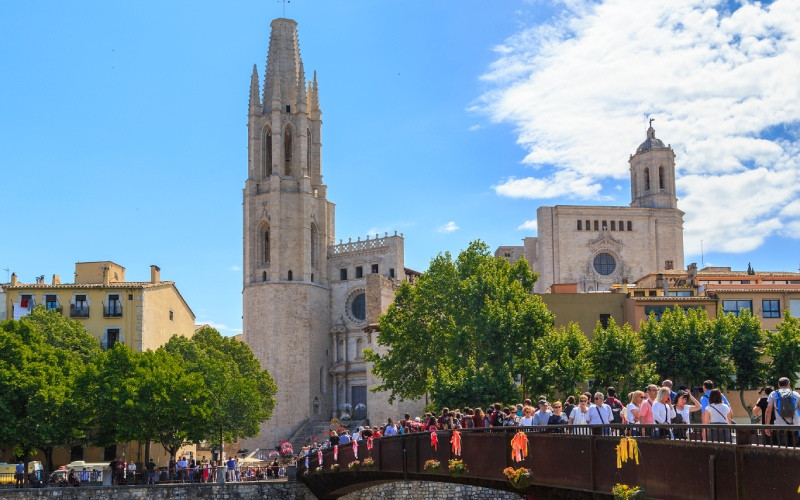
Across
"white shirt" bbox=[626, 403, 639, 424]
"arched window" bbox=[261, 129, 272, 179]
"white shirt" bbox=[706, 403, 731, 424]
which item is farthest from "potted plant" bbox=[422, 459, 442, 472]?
"arched window" bbox=[261, 129, 272, 179]

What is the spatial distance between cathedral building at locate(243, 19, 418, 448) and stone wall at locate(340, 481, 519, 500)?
37.7m

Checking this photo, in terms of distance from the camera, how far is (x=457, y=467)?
84.4 ft

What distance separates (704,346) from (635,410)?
32.2 metres

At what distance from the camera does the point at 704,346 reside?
49.8 metres

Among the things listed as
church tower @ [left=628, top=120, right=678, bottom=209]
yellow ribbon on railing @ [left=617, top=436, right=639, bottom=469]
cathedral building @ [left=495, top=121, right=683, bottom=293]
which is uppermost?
church tower @ [left=628, top=120, right=678, bottom=209]

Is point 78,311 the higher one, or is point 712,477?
point 78,311

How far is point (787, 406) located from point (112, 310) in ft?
198

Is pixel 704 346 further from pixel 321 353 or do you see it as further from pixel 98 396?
pixel 321 353

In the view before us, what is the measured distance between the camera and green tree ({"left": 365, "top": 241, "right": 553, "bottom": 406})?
50406mm

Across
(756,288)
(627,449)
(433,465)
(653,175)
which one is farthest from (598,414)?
(653,175)

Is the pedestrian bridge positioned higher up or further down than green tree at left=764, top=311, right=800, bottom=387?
further down

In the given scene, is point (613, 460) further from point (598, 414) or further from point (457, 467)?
point (457, 467)

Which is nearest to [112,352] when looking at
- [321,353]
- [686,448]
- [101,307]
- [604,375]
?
[101,307]

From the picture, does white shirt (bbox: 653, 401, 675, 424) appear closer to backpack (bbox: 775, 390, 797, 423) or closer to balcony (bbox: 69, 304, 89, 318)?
backpack (bbox: 775, 390, 797, 423)
